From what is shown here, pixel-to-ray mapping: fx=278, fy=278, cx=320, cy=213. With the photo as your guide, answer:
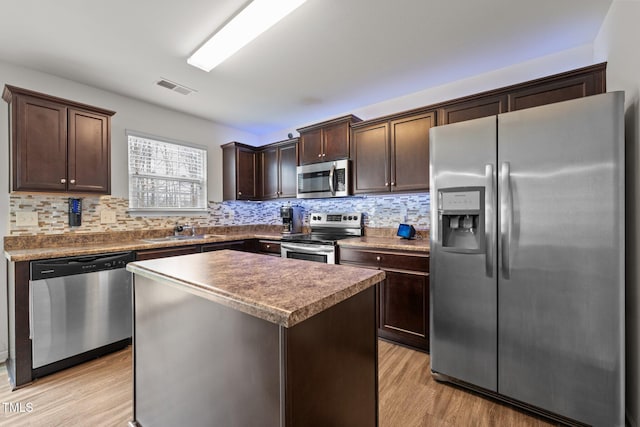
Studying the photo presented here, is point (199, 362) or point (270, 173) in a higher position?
point (270, 173)

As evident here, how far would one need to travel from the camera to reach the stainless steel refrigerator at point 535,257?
145 cm

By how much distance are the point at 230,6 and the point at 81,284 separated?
2.42 meters

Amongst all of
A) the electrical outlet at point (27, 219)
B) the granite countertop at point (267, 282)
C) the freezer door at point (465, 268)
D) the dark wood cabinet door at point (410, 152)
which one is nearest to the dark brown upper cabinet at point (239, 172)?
the electrical outlet at point (27, 219)

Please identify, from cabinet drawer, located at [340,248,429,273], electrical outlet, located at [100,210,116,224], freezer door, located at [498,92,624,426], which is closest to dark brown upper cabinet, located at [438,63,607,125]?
freezer door, located at [498,92,624,426]

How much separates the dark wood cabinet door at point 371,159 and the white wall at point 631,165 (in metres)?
1.72

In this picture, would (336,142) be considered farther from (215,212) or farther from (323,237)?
(215,212)

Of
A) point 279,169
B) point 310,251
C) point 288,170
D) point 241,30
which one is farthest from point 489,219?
point 279,169

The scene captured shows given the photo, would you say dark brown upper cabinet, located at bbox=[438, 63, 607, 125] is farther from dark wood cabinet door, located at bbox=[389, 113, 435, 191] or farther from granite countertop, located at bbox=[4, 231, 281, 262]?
granite countertop, located at bbox=[4, 231, 281, 262]

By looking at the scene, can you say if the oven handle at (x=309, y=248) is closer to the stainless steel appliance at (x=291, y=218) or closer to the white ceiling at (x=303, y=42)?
the stainless steel appliance at (x=291, y=218)

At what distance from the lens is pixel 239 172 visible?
4.13 m

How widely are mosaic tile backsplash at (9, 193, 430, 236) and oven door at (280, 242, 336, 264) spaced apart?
2.61 feet

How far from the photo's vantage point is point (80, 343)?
2.28 meters

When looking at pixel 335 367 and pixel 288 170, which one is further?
pixel 288 170

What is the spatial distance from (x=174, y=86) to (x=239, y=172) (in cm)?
144
